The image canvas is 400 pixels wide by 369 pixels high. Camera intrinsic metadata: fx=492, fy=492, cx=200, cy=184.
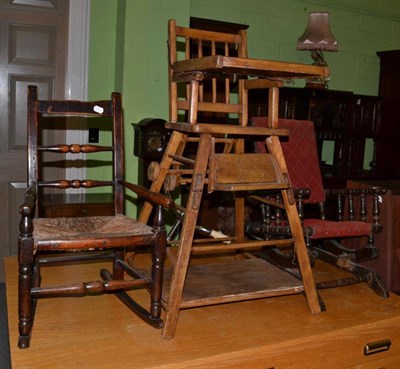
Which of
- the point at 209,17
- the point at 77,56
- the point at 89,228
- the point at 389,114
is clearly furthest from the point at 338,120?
the point at 89,228

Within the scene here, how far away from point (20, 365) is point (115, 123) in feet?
3.50

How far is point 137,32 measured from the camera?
339 cm

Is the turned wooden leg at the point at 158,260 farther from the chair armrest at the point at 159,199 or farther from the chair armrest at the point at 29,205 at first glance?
the chair armrest at the point at 29,205

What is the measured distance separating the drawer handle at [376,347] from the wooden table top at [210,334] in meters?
0.03

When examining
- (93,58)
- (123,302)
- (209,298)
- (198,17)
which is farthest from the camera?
(198,17)

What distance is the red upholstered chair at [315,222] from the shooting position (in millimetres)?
2246

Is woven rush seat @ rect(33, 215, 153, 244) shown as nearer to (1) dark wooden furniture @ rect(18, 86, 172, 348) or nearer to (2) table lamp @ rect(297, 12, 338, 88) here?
(1) dark wooden furniture @ rect(18, 86, 172, 348)

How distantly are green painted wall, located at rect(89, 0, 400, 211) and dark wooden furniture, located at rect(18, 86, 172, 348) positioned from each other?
1.36 metres

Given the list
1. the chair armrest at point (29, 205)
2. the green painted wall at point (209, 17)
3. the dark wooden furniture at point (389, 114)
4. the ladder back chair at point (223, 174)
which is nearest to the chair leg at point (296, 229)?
the ladder back chair at point (223, 174)

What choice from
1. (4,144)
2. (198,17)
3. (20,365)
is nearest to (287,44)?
(198,17)

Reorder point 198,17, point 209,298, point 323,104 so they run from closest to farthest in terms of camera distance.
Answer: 1. point 209,298
2. point 198,17
3. point 323,104

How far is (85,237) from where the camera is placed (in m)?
1.61

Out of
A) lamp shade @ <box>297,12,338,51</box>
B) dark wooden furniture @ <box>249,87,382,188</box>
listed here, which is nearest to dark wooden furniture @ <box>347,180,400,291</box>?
dark wooden furniture @ <box>249,87,382,188</box>

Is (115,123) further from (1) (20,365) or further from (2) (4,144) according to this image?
(2) (4,144)
